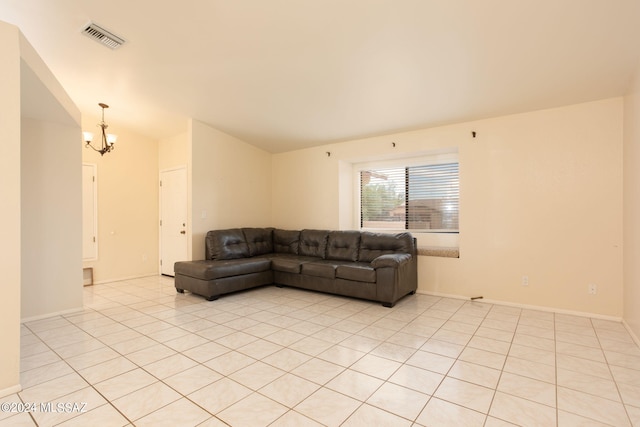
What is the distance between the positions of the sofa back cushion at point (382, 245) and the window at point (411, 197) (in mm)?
634

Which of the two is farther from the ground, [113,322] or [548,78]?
[548,78]

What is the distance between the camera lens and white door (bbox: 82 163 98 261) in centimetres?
520

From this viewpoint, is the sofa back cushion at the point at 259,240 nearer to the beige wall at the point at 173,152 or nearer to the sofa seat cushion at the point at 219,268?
the sofa seat cushion at the point at 219,268

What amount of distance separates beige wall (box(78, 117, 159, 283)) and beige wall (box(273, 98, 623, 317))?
15.5 ft

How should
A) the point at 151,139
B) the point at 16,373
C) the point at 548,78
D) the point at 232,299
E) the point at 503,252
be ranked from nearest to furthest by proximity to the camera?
the point at 16,373
the point at 548,78
the point at 503,252
the point at 232,299
the point at 151,139

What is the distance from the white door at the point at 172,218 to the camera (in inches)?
224

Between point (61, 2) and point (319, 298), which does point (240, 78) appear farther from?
point (319, 298)

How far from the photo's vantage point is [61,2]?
2.63 meters

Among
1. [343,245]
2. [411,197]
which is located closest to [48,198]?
[343,245]

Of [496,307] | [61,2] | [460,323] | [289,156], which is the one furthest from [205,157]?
[496,307]

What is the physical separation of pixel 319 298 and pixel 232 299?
1214 millimetres

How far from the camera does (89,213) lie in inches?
207

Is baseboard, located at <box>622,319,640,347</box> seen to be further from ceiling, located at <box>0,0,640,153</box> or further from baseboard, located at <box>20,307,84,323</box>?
baseboard, located at <box>20,307,84,323</box>

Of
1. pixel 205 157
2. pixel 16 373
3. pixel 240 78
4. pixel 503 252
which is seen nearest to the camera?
pixel 16 373
